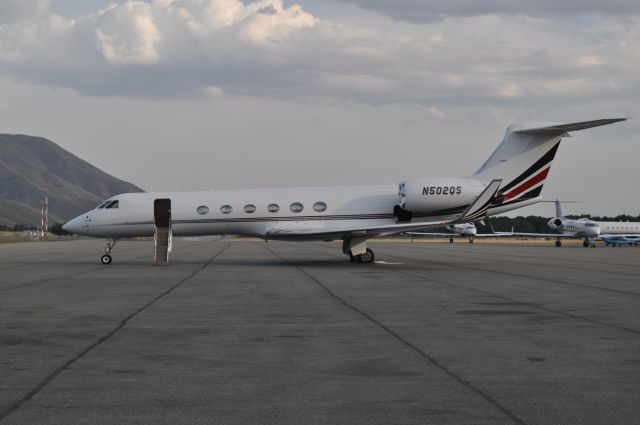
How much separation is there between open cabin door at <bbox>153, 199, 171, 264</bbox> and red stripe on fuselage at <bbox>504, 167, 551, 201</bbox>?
507 inches

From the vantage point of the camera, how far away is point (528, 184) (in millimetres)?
29672

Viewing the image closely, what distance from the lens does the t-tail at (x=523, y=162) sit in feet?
96.8

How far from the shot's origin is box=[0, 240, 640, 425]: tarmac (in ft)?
20.5

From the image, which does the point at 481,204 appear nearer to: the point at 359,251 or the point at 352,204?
the point at 352,204

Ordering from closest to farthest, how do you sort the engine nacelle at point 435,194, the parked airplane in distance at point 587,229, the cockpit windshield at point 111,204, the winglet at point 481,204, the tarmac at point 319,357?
1. the tarmac at point 319,357
2. the winglet at point 481,204
3. the engine nacelle at point 435,194
4. the cockpit windshield at point 111,204
5. the parked airplane in distance at point 587,229

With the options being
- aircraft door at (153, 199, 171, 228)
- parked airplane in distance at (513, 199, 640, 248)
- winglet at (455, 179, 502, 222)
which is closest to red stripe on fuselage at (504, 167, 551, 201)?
winglet at (455, 179, 502, 222)

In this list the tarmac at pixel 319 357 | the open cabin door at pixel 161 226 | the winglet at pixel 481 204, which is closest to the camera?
the tarmac at pixel 319 357

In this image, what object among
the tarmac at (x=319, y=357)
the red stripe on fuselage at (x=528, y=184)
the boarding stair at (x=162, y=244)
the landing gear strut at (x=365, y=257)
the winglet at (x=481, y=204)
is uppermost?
the red stripe on fuselage at (x=528, y=184)

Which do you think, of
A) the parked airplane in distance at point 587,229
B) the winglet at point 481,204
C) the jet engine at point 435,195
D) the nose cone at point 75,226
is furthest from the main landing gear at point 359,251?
the parked airplane in distance at point 587,229

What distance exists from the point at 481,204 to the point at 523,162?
375 cm

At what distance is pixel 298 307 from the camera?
46.5 ft

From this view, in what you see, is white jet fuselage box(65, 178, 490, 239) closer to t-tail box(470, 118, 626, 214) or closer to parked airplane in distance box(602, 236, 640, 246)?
t-tail box(470, 118, 626, 214)

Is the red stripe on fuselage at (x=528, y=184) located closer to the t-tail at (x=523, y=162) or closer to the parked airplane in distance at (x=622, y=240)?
the t-tail at (x=523, y=162)

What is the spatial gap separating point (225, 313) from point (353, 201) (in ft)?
55.4
